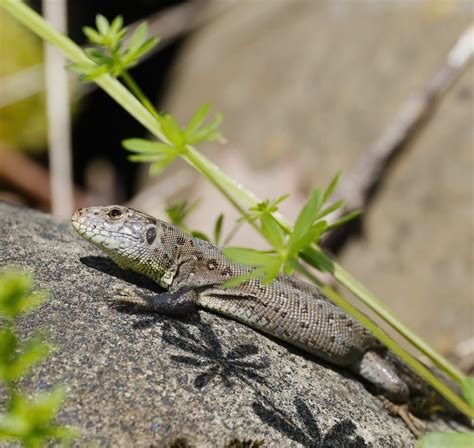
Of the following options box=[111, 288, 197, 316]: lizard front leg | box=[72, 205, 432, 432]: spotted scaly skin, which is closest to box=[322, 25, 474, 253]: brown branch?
box=[72, 205, 432, 432]: spotted scaly skin

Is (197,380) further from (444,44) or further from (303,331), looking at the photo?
(444,44)

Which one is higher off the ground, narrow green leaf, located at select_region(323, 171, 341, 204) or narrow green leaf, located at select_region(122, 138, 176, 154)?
narrow green leaf, located at select_region(323, 171, 341, 204)

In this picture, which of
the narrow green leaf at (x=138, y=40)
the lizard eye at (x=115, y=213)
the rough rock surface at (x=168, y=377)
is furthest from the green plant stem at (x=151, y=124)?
the lizard eye at (x=115, y=213)

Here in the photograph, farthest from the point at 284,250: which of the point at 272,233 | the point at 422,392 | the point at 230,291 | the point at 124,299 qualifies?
the point at 422,392

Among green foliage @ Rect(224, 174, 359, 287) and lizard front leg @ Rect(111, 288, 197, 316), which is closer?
green foliage @ Rect(224, 174, 359, 287)

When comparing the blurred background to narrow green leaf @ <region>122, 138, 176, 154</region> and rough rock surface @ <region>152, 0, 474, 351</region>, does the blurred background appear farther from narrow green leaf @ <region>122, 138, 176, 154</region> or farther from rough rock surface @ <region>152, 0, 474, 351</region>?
narrow green leaf @ <region>122, 138, 176, 154</region>

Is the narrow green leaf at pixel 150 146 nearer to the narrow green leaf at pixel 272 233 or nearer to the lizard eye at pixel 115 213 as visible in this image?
the narrow green leaf at pixel 272 233
